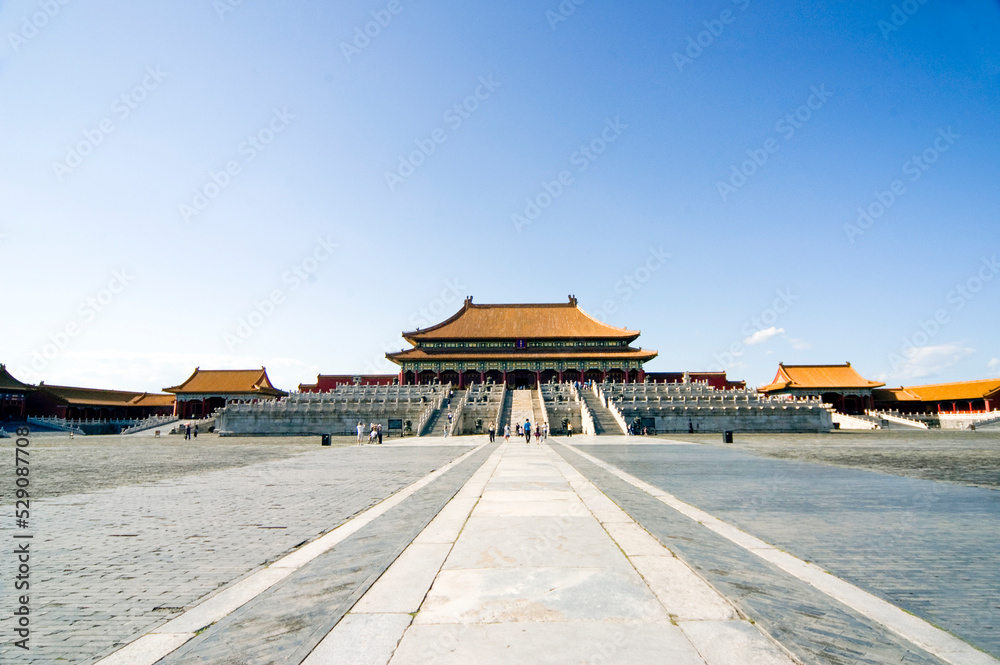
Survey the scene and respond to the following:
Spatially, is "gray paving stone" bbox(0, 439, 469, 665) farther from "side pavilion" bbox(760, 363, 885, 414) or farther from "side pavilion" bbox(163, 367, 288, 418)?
"side pavilion" bbox(760, 363, 885, 414)

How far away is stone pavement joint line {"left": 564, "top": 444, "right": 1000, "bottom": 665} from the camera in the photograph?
2.80 meters

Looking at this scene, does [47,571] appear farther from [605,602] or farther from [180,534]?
[605,602]

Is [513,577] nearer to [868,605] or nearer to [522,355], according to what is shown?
[868,605]

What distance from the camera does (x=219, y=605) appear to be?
3467 mm

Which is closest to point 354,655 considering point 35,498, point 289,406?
point 35,498

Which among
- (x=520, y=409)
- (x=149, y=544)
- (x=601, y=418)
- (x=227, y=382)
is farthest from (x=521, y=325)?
(x=149, y=544)

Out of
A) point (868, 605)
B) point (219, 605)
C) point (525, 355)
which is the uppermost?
point (525, 355)

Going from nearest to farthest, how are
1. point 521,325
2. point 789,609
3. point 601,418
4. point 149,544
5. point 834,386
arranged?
point 789,609 < point 149,544 < point 601,418 < point 834,386 < point 521,325

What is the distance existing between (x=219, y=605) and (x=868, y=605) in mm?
4342

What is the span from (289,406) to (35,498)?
28.2 meters

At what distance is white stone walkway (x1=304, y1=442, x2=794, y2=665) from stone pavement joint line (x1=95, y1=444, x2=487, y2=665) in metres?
0.90

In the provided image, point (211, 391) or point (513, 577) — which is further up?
point (211, 391)

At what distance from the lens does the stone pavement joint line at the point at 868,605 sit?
110 inches

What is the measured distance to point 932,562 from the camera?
450cm
